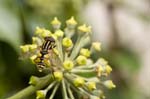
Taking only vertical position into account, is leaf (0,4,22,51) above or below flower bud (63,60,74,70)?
above

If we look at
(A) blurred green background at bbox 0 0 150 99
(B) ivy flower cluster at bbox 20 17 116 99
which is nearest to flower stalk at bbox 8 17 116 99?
(B) ivy flower cluster at bbox 20 17 116 99

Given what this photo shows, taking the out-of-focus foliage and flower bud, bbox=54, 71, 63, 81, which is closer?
flower bud, bbox=54, 71, 63, 81

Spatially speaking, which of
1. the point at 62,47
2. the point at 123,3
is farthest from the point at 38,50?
the point at 123,3

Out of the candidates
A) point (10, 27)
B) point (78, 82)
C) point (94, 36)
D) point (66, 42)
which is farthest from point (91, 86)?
point (94, 36)

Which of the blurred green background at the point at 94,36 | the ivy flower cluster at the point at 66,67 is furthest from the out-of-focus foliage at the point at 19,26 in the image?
the ivy flower cluster at the point at 66,67

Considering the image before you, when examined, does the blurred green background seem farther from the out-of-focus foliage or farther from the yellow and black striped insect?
the yellow and black striped insect

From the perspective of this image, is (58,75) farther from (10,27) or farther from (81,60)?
(10,27)

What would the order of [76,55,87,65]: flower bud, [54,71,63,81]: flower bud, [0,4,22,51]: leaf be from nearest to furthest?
[54,71,63,81]: flower bud → [76,55,87,65]: flower bud → [0,4,22,51]: leaf

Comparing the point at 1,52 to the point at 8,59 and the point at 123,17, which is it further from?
the point at 123,17
